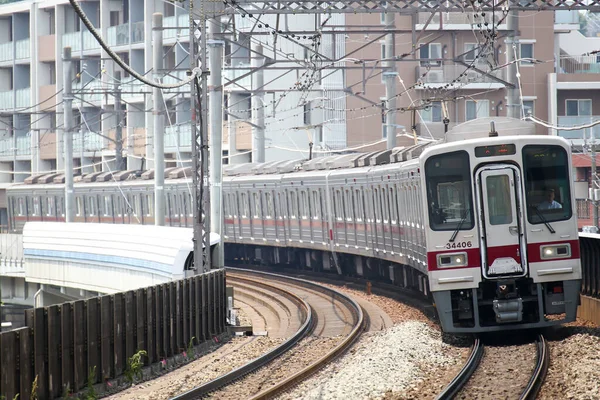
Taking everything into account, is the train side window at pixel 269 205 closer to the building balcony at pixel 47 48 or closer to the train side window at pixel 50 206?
the train side window at pixel 50 206

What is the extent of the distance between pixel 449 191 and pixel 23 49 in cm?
4589

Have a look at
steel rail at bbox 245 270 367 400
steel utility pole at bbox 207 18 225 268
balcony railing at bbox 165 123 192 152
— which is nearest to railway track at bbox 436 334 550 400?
steel rail at bbox 245 270 367 400

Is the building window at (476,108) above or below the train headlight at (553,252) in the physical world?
above

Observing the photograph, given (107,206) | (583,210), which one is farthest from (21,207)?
(583,210)

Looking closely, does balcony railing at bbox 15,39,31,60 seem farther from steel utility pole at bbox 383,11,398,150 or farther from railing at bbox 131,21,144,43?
steel utility pole at bbox 383,11,398,150

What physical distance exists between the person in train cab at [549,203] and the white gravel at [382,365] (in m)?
2.09

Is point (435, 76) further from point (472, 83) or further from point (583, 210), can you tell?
point (583, 210)

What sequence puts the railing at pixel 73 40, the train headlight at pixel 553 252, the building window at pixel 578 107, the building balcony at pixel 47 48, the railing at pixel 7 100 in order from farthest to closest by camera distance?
the railing at pixel 7 100
the building balcony at pixel 47 48
the railing at pixel 73 40
the building window at pixel 578 107
the train headlight at pixel 553 252

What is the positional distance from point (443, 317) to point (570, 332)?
1.66 metres

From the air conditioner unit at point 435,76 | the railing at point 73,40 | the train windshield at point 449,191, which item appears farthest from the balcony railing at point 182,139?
the train windshield at point 449,191

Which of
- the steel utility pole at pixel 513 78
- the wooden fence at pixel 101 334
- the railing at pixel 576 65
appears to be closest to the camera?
the wooden fence at pixel 101 334

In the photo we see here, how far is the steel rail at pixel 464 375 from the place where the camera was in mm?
10742

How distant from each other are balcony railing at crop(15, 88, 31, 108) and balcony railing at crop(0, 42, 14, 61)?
212 centimetres

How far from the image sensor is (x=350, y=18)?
4666cm
